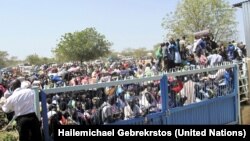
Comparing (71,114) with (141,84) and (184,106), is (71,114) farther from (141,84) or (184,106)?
(184,106)

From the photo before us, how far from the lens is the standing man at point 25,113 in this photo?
20.2ft

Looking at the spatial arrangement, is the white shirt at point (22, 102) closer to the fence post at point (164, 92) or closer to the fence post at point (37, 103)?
the fence post at point (37, 103)

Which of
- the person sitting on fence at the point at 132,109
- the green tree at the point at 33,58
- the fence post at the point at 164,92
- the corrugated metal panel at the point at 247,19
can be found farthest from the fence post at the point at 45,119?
the green tree at the point at 33,58

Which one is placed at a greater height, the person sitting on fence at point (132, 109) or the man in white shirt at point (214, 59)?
the man in white shirt at point (214, 59)

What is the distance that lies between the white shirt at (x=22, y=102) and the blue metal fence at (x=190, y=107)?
27 centimetres

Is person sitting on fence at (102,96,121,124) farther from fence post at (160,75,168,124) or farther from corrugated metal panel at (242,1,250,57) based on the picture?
corrugated metal panel at (242,1,250,57)

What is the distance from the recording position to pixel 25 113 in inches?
247

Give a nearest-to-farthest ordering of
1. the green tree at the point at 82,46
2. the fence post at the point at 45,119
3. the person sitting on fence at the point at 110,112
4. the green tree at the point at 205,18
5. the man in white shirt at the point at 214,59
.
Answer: the fence post at the point at 45,119 → the person sitting on fence at the point at 110,112 → the man in white shirt at the point at 214,59 → the green tree at the point at 205,18 → the green tree at the point at 82,46

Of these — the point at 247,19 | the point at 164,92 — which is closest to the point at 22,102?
the point at 164,92

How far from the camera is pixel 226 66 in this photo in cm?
995

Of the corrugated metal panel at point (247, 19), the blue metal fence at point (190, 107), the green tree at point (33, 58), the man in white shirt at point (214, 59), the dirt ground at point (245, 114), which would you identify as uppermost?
the green tree at point (33, 58)

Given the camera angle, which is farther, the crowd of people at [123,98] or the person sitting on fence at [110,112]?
the person sitting on fence at [110,112]

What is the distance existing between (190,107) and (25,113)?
375 cm

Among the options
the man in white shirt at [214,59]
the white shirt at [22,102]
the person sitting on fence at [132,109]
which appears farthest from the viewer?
the man in white shirt at [214,59]
